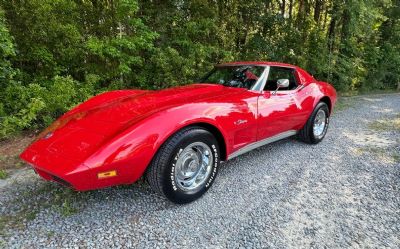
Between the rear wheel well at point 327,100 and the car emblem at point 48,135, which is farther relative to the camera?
the rear wheel well at point 327,100

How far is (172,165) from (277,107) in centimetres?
162

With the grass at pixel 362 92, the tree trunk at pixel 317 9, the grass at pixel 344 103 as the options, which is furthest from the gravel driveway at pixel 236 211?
the tree trunk at pixel 317 9

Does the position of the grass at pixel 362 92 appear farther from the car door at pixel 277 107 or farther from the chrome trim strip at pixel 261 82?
the chrome trim strip at pixel 261 82

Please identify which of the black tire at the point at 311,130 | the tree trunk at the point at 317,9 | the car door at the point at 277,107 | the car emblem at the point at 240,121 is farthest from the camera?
the tree trunk at the point at 317,9

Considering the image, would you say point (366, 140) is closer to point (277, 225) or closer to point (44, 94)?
point (277, 225)

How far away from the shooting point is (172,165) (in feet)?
7.98

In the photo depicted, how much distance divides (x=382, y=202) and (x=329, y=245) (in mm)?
1006

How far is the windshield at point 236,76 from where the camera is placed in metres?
3.52

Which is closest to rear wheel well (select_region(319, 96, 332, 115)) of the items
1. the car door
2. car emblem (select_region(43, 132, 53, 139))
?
the car door

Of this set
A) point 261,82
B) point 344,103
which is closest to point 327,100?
point 261,82

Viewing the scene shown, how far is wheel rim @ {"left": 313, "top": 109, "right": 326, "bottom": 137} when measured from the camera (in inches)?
175

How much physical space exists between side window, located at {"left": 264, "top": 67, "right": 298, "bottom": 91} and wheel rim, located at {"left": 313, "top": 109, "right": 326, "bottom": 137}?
69 cm

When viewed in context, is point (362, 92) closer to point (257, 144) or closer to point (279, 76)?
point (279, 76)

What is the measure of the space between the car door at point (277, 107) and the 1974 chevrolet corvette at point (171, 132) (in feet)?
0.04
